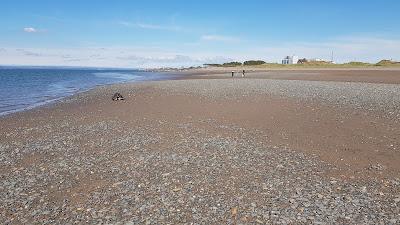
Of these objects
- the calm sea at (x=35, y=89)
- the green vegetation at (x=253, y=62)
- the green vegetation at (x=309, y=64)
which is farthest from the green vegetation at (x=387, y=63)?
the calm sea at (x=35, y=89)

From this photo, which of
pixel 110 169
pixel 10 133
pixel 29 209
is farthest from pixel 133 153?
pixel 10 133

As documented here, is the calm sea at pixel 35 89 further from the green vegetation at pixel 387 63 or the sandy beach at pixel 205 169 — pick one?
the green vegetation at pixel 387 63

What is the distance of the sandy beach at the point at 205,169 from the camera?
8781mm

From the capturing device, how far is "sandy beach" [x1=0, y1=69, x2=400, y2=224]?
346 inches

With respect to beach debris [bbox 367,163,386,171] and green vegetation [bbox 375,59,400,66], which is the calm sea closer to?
beach debris [bbox 367,163,386,171]

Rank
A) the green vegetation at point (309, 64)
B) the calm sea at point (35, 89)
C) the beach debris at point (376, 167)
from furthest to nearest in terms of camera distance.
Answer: the green vegetation at point (309, 64) → the calm sea at point (35, 89) → the beach debris at point (376, 167)

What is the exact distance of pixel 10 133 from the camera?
1866 centimetres

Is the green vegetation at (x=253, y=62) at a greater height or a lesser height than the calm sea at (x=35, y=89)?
greater

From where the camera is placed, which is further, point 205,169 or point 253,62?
point 253,62

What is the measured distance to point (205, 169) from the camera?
470 inches

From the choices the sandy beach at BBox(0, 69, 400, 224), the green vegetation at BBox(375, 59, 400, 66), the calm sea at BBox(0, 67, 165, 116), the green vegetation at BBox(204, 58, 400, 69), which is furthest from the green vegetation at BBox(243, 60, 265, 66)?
the sandy beach at BBox(0, 69, 400, 224)

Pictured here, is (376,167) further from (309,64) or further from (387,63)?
(309,64)

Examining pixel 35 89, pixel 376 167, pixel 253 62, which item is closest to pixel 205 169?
pixel 376 167

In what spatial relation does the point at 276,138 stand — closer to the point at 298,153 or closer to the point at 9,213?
the point at 298,153
